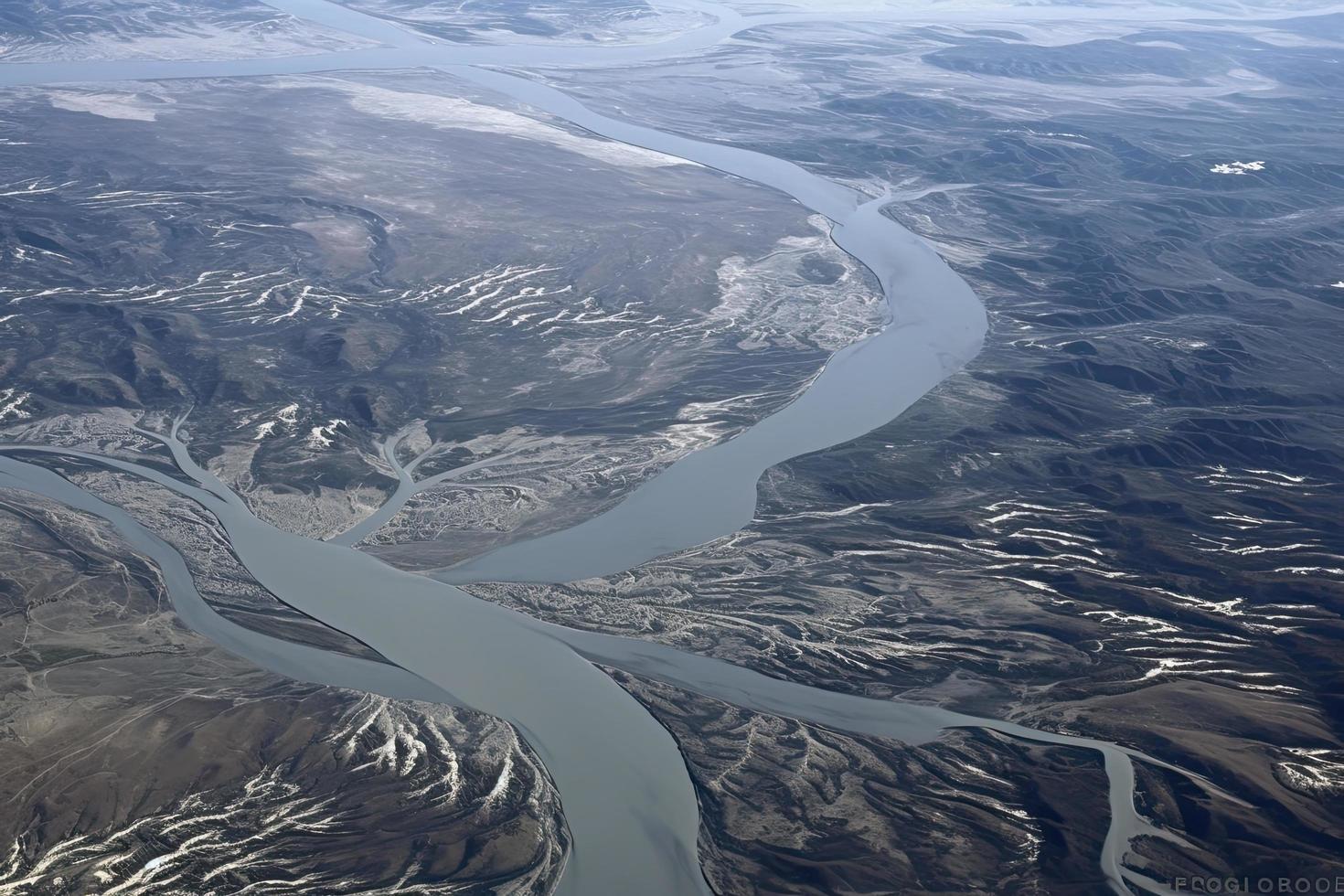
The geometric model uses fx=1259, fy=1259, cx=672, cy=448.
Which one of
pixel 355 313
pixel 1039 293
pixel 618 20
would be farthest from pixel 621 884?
pixel 618 20

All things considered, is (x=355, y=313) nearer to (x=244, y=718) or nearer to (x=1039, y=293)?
(x=244, y=718)

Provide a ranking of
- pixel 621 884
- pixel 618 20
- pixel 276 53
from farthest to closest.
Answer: pixel 618 20 → pixel 276 53 → pixel 621 884

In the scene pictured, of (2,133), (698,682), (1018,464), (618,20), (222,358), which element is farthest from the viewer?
(618,20)

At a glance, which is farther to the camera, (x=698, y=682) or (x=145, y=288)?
(x=145, y=288)

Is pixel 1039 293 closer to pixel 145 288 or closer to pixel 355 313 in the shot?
pixel 355 313

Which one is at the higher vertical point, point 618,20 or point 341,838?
point 618,20

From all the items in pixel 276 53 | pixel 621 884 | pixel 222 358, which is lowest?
pixel 621 884
